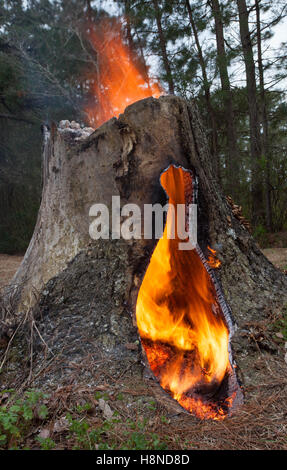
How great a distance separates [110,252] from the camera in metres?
2.06

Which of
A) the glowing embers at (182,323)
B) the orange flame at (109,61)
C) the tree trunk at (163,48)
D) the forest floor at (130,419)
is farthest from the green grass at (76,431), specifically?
the tree trunk at (163,48)

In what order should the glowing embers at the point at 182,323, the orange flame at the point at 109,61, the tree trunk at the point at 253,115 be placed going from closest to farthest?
1. the glowing embers at the point at 182,323
2. the orange flame at the point at 109,61
3. the tree trunk at the point at 253,115

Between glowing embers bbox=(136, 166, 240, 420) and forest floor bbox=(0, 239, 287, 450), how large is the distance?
382 millimetres

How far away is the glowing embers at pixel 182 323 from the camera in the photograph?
206cm

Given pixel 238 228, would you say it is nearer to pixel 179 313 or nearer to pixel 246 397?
pixel 179 313

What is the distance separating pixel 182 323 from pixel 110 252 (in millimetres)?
989

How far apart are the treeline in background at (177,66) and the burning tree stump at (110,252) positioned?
5.38 meters

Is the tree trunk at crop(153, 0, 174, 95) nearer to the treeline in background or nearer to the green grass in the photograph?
the treeline in background

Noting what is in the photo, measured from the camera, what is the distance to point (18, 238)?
1041cm

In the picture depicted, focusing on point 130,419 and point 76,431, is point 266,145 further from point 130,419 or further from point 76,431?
point 76,431

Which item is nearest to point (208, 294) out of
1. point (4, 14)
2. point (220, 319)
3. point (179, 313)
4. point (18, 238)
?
point (220, 319)

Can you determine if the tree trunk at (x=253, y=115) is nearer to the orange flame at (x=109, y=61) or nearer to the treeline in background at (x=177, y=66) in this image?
the treeline in background at (x=177, y=66)

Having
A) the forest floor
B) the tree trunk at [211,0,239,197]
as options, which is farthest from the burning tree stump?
the tree trunk at [211,0,239,197]

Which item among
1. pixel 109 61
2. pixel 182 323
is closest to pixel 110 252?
pixel 182 323
